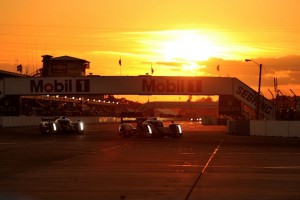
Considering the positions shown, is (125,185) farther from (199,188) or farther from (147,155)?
(147,155)

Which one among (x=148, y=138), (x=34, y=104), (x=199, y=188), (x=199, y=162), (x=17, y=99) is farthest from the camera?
(x=34, y=104)

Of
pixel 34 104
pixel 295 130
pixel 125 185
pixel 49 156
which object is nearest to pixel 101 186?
pixel 125 185

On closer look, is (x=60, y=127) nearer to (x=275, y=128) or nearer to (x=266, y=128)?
(x=266, y=128)

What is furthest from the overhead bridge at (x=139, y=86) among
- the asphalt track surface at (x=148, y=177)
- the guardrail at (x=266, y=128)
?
the asphalt track surface at (x=148, y=177)

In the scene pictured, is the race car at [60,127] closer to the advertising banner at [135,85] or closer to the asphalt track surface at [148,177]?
the advertising banner at [135,85]

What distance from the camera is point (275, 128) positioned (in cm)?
5106

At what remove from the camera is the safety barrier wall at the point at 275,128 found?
162 ft

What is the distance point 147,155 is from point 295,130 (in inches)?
1008

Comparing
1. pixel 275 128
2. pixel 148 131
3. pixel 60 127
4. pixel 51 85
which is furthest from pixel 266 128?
pixel 51 85

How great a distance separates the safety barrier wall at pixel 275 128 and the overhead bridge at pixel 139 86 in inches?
168

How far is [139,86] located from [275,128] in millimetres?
13294

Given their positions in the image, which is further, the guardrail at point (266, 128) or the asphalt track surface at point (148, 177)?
the guardrail at point (266, 128)

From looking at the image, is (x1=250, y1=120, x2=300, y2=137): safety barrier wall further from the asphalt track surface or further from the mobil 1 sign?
the asphalt track surface

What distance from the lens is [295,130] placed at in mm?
49156
